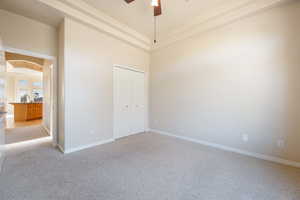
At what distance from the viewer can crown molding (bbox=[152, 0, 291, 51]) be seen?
239cm

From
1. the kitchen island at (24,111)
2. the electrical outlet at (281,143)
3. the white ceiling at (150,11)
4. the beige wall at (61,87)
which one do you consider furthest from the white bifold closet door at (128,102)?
the kitchen island at (24,111)

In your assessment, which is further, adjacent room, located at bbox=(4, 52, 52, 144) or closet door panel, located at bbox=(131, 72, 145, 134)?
adjacent room, located at bbox=(4, 52, 52, 144)

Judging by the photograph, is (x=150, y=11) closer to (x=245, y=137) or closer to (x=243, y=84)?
(x=243, y=84)

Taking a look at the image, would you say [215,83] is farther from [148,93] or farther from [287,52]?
[148,93]

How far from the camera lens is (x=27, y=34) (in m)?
2.69

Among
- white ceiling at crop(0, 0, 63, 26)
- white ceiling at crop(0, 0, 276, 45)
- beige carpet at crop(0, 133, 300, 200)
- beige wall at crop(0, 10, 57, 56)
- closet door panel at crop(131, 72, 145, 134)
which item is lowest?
beige carpet at crop(0, 133, 300, 200)

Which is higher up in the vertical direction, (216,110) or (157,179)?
(216,110)

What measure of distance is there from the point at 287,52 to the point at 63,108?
4.42 m

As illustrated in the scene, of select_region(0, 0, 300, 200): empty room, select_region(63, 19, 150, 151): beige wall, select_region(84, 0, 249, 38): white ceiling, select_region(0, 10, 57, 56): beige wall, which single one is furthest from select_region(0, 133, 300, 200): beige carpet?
select_region(84, 0, 249, 38): white ceiling

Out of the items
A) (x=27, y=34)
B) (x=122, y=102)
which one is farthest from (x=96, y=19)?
(x=122, y=102)

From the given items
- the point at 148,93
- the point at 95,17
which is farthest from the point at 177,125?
the point at 95,17

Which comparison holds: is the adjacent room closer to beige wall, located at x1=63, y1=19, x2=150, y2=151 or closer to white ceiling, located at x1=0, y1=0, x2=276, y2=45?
white ceiling, located at x1=0, y1=0, x2=276, y2=45

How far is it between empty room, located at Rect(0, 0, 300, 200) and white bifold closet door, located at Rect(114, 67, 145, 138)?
37mm

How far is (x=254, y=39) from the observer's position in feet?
8.28
